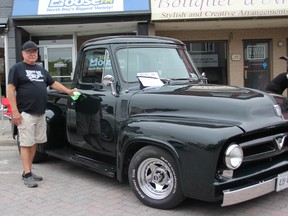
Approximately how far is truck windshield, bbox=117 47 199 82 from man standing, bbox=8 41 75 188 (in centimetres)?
93

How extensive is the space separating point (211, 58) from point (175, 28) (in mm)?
1761

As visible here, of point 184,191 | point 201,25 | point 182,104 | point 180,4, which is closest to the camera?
point 184,191

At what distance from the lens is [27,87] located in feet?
16.6

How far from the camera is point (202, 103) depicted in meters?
3.95

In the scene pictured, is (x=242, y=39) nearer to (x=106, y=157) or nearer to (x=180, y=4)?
(x=180, y=4)

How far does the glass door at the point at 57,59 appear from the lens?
43.7ft

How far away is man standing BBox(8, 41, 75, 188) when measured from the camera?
500 cm

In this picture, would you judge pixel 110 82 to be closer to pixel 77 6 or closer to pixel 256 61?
pixel 77 6

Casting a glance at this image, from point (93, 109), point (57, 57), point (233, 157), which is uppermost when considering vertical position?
point (57, 57)

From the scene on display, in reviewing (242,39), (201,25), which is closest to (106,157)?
(201,25)

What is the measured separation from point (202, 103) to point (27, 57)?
251 cm

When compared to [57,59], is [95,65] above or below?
below

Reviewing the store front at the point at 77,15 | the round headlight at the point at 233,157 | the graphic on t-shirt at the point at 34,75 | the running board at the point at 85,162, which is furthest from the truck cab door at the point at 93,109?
the store front at the point at 77,15

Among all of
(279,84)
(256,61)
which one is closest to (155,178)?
(279,84)
